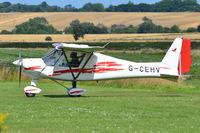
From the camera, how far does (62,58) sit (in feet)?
68.7

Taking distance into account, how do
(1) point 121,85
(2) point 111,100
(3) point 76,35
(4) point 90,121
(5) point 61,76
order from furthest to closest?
(3) point 76,35 → (1) point 121,85 → (5) point 61,76 → (2) point 111,100 → (4) point 90,121

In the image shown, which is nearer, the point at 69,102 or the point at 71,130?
the point at 71,130

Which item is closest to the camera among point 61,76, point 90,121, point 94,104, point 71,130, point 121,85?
point 71,130

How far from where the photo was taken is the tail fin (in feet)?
71.7

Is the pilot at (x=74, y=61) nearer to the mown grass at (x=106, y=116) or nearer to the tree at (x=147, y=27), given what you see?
the mown grass at (x=106, y=116)

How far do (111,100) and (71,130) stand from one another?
771cm

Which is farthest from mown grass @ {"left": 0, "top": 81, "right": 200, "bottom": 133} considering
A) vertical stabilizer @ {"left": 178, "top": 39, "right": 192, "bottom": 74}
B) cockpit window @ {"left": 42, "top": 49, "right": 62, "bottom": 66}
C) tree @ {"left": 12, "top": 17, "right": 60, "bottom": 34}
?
tree @ {"left": 12, "top": 17, "right": 60, "bottom": 34}

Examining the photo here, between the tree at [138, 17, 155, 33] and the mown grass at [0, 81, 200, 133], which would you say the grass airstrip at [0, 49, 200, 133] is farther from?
the tree at [138, 17, 155, 33]

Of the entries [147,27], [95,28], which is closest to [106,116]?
[95,28]

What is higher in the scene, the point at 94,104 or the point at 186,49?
the point at 186,49

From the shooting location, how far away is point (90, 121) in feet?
40.9

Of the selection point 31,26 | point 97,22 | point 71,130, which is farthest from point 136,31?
point 71,130

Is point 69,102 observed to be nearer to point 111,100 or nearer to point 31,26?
point 111,100

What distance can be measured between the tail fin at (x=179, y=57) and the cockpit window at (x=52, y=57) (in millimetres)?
4404
